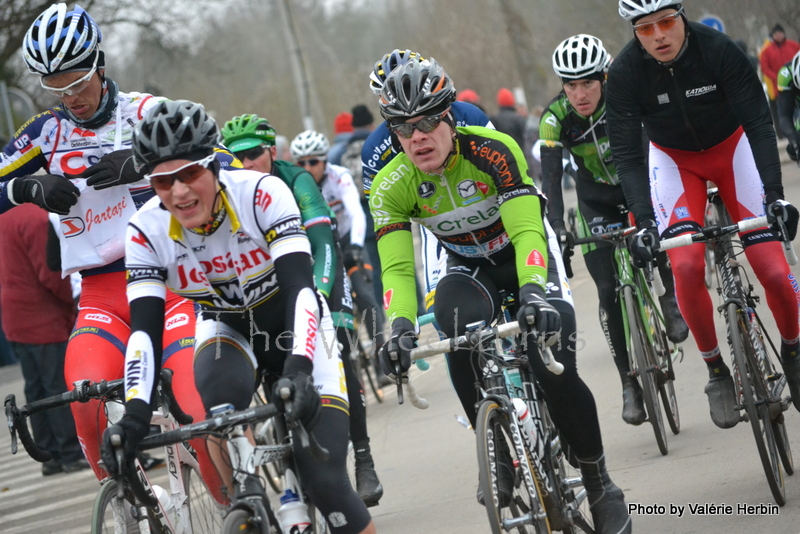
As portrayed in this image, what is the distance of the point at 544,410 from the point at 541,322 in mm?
844

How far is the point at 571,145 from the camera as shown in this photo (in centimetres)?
778

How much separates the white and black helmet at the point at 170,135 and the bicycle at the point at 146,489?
1.19 meters

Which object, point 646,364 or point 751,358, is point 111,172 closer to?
point 751,358

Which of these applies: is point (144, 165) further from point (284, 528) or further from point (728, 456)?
point (728, 456)

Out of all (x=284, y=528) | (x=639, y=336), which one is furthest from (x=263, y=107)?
(x=284, y=528)

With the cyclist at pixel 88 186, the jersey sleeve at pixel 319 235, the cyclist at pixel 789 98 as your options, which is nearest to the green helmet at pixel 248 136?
the jersey sleeve at pixel 319 235

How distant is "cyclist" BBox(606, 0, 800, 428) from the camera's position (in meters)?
5.60

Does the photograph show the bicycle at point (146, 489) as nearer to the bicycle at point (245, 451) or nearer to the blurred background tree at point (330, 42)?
the bicycle at point (245, 451)

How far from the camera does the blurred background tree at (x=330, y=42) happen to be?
82.1 feet

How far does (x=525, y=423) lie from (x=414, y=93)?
1.51 meters

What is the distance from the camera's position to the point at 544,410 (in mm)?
5012

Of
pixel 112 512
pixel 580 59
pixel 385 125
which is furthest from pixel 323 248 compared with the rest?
pixel 112 512

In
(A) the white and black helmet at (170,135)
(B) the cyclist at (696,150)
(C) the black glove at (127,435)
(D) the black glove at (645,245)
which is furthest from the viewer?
(B) the cyclist at (696,150)

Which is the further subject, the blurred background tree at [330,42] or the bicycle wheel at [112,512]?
the blurred background tree at [330,42]
